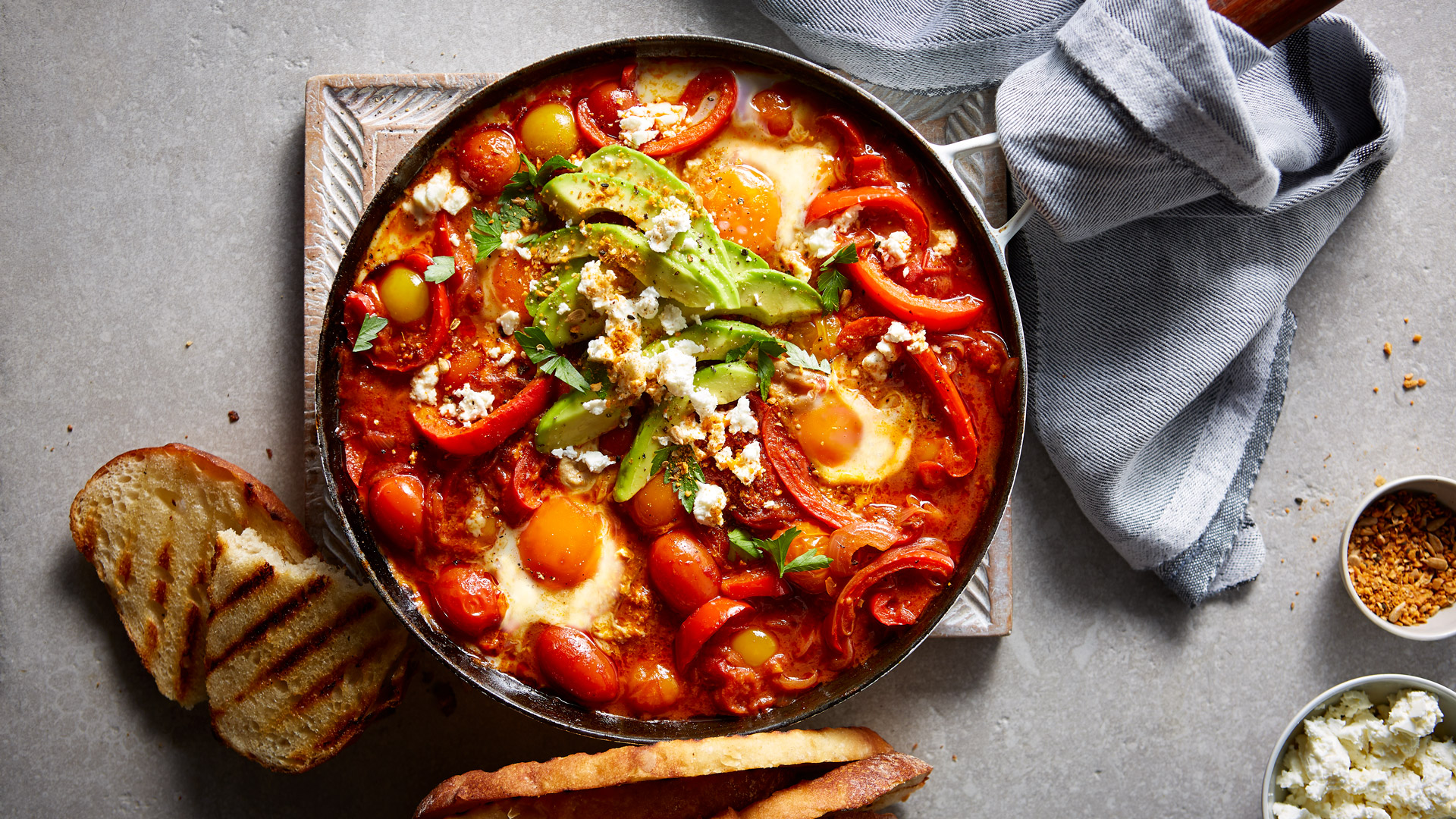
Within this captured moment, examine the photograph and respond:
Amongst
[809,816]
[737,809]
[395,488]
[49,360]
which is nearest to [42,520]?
[49,360]

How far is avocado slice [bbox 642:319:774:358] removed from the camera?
109 inches

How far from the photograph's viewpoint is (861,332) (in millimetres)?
2818

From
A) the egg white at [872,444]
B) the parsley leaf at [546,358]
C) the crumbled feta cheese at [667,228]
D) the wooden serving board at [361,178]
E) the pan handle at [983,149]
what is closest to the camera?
the crumbled feta cheese at [667,228]

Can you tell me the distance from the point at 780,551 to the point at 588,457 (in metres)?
0.67

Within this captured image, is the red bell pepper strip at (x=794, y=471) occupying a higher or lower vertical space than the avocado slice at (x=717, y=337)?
lower

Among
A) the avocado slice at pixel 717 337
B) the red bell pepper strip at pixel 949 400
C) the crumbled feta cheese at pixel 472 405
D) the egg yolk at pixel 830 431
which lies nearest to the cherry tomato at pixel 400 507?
the crumbled feta cheese at pixel 472 405

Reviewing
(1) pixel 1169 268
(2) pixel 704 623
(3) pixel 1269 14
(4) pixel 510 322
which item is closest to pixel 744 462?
(2) pixel 704 623

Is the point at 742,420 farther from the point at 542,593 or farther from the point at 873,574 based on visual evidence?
the point at 542,593

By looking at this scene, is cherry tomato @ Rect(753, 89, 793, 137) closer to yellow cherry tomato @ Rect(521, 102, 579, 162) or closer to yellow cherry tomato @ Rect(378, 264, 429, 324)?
yellow cherry tomato @ Rect(521, 102, 579, 162)

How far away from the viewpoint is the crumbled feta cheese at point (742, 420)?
2764mm

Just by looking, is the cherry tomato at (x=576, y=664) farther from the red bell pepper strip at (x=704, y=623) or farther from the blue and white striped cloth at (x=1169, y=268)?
the blue and white striped cloth at (x=1169, y=268)

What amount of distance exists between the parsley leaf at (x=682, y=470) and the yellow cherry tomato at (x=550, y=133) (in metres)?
1.02

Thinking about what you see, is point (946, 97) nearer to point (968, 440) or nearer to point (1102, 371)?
point (1102, 371)

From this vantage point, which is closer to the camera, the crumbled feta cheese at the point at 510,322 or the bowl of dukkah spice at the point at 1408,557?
the crumbled feta cheese at the point at 510,322
